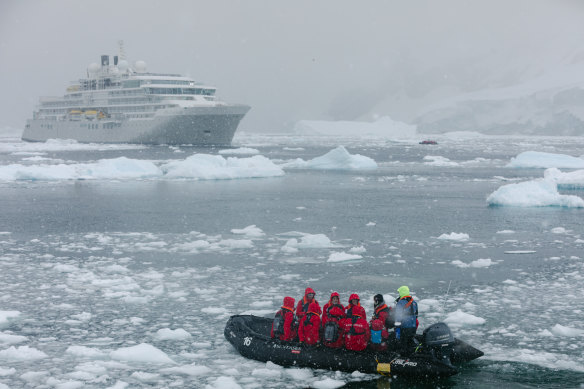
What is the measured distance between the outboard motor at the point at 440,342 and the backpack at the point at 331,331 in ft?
3.61

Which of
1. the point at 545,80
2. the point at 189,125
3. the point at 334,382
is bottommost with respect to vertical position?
the point at 334,382

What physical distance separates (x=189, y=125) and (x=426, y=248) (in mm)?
54899

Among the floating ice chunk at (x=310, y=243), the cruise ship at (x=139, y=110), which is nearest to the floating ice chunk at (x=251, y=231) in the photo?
the floating ice chunk at (x=310, y=243)

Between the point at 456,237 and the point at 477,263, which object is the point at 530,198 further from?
the point at 477,263

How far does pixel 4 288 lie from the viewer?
36.8ft

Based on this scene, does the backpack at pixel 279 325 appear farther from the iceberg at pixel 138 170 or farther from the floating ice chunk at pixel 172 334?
the iceberg at pixel 138 170

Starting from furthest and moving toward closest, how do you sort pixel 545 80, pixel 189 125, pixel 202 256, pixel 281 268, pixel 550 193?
pixel 545 80, pixel 189 125, pixel 550 193, pixel 202 256, pixel 281 268

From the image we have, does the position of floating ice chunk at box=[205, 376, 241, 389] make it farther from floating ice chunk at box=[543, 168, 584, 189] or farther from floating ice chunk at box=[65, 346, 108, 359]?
floating ice chunk at box=[543, 168, 584, 189]

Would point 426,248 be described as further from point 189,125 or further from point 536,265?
point 189,125

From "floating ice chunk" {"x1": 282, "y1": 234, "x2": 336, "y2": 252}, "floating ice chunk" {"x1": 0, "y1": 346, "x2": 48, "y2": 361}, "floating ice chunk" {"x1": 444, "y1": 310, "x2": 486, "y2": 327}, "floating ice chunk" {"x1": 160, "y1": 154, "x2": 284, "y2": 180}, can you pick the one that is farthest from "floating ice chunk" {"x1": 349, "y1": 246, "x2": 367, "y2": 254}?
"floating ice chunk" {"x1": 160, "y1": 154, "x2": 284, "y2": 180}

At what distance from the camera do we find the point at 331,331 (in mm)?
7883

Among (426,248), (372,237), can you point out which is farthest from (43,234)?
(426,248)

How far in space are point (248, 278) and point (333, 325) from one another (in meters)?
4.35

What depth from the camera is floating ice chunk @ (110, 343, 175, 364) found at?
796 centimetres
